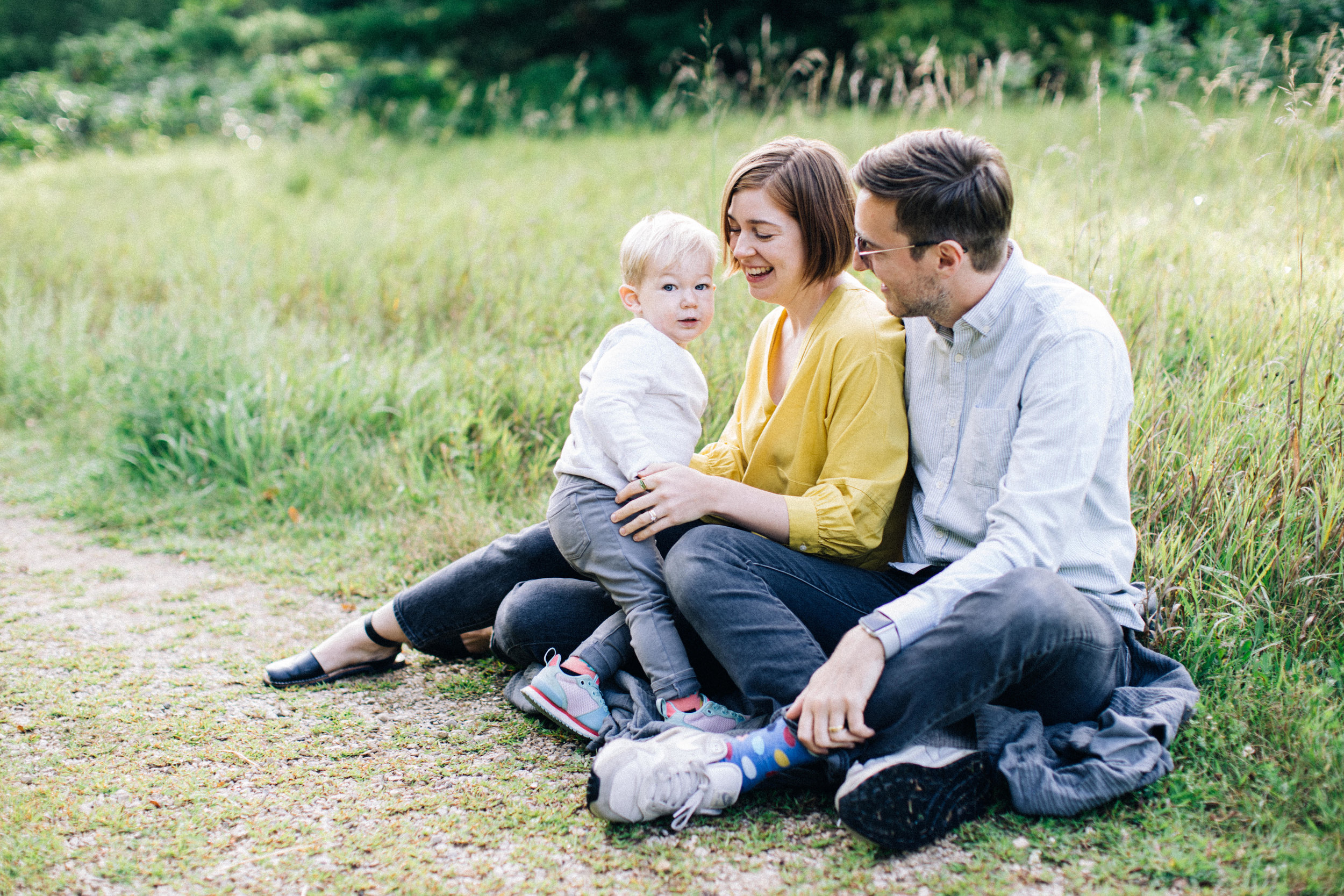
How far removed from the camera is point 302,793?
2203mm

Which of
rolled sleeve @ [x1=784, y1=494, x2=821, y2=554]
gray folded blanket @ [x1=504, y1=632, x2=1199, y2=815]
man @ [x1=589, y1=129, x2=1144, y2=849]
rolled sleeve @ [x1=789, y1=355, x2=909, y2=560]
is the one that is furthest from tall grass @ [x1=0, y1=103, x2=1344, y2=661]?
rolled sleeve @ [x1=784, y1=494, x2=821, y2=554]

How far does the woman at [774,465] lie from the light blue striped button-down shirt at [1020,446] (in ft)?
0.36

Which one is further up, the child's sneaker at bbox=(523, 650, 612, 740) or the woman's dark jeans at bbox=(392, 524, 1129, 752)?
the woman's dark jeans at bbox=(392, 524, 1129, 752)

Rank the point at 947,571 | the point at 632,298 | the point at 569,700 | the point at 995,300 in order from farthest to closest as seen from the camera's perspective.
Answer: the point at 632,298, the point at 569,700, the point at 995,300, the point at 947,571

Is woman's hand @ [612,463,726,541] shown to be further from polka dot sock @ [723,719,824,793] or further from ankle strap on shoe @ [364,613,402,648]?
ankle strap on shoe @ [364,613,402,648]

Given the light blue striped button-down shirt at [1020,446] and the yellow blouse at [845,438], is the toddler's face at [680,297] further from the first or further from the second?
the light blue striped button-down shirt at [1020,446]

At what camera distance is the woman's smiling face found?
240cm

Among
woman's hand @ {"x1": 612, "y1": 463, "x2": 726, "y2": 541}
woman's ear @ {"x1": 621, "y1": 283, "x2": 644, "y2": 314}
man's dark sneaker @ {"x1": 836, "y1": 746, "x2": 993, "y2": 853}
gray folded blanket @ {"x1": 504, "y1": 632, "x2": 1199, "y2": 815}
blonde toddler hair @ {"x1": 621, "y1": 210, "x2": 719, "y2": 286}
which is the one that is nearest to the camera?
man's dark sneaker @ {"x1": 836, "y1": 746, "x2": 993, "y2": 853}

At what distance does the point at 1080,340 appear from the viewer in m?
1.99

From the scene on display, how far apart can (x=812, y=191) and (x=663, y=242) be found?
0.43 metres

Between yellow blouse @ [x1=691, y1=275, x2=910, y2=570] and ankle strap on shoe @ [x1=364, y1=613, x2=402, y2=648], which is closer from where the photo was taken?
yellow blouse @ [x1=691, y1=275, x2=910, y2=570]

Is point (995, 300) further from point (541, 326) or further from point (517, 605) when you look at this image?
point (541, 326)

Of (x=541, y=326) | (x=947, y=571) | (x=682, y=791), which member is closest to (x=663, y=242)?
(x=947, y=571)

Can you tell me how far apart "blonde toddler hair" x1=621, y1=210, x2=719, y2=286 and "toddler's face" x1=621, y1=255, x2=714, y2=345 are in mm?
19
